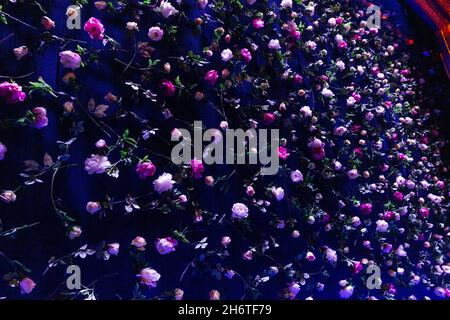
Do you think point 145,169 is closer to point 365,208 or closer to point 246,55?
point 246,55

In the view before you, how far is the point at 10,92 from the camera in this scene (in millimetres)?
1288

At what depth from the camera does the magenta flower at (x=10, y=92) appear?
1.28 metres

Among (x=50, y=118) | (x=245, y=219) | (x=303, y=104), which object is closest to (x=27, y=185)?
(x=50, y=118)

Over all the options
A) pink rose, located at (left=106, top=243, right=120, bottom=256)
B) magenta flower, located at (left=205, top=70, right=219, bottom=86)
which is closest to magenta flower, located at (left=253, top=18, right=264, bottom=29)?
magenta flower, located at (left=205, top=70, right=219, bottom=86)

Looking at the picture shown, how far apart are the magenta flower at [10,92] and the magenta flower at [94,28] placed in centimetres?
39

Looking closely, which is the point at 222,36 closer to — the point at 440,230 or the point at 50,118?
the point at 50,118

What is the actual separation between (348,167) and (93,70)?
177 cm

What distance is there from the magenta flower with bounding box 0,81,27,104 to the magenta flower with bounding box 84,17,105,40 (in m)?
0.39

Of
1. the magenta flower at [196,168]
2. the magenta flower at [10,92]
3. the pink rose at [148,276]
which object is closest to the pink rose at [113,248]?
the pink rose at [148,276]

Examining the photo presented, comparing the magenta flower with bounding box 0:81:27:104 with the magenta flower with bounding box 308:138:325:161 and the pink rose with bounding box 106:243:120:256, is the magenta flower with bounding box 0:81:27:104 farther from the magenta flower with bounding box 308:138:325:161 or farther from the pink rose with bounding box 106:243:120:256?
the magenta flower with bounding box 308:138:325:161

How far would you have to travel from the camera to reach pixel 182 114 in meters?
1.79

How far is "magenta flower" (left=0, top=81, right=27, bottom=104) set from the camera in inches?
50.6

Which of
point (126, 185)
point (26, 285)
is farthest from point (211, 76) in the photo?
point (26, 285)
